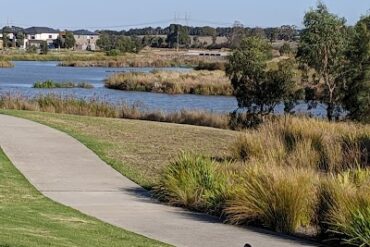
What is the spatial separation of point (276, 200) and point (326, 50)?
50.0 ft

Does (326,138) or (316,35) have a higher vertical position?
(316,35)

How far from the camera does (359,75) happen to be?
76.0 ft

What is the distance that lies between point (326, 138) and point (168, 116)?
14.9m

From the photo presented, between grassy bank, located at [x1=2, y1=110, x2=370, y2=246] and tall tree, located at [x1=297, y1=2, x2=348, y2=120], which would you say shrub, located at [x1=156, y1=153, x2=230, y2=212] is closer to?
grassy bank, located at [x1=2, y1=110, x2=370, y2=246]

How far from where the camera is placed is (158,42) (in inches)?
7628

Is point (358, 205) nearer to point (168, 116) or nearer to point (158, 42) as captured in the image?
point (168, 116)

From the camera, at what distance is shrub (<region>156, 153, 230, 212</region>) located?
37.4ft

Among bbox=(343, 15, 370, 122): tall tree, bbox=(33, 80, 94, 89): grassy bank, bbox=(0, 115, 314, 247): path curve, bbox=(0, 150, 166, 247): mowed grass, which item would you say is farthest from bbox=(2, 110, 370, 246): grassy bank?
bbox=(33, 80, 94, 89): grassy bank

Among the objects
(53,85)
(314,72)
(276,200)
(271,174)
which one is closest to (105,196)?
(271,174)

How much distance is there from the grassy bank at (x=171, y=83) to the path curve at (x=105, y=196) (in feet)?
130

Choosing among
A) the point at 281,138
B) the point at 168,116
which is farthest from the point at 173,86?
the point at 281,138

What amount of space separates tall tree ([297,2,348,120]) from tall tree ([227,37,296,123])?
3.09ft

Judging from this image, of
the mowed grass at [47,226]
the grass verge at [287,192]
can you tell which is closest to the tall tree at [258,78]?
the grass verge at [287,192]

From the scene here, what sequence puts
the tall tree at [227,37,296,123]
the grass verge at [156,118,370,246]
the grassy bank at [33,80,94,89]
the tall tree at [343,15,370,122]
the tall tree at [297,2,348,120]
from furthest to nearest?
the grassy bank at [33,80,94,89]
the tall tree at [227,37,296,123]
the tall tree at [297,2,348,120]
the tall tree at [343,15,370,122]
the grass verge at [156,118,370,246]
